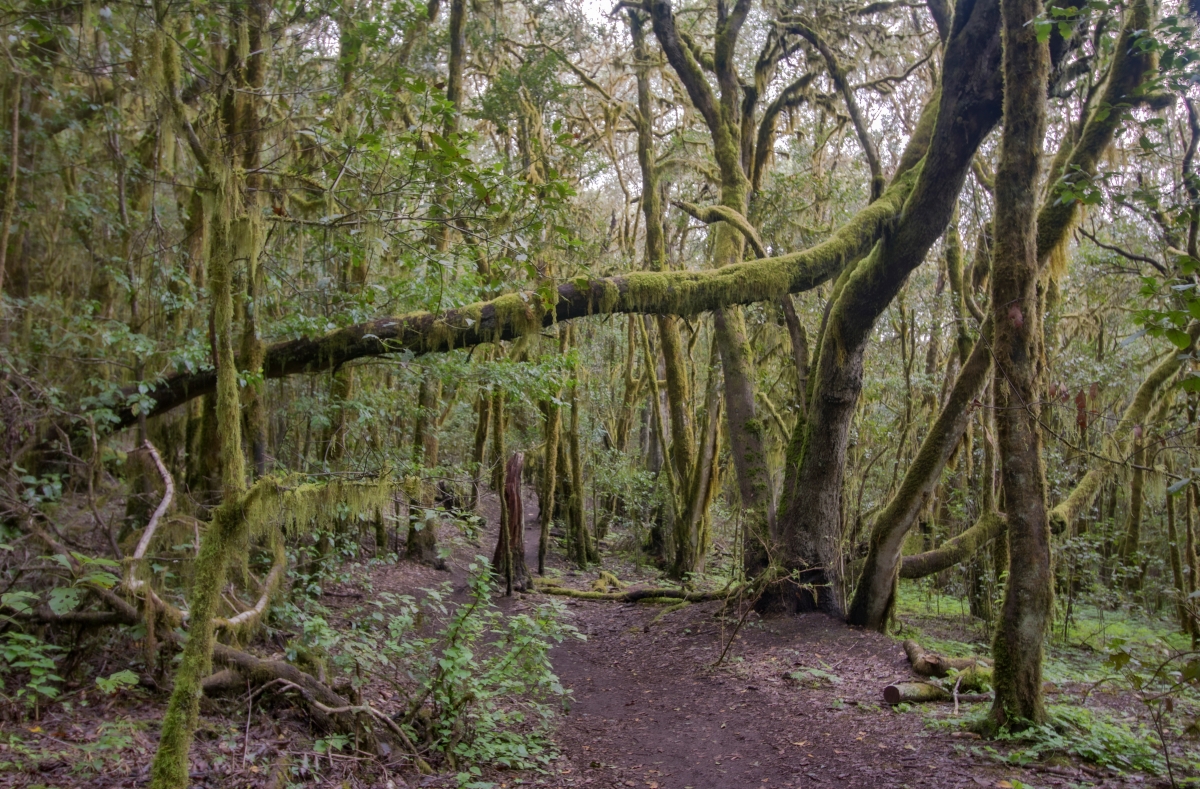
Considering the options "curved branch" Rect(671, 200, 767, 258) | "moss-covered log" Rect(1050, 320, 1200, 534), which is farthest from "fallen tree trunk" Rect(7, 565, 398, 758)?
"moss-covered log" Rect(1050, 320, 1200, 534)

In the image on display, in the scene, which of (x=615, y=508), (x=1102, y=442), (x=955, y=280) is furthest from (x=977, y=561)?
(x=615, y=508)

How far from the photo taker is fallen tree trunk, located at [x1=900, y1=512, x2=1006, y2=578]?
8.70m

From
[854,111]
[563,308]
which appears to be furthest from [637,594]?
[854,111]

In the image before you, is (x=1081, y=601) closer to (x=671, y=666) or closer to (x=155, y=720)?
(x=671, y=666)

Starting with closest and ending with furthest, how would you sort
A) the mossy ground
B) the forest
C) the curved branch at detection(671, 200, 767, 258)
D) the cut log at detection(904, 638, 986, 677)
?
the mossy ground, the forest, the cut log at detection(904, 638, 986, 677), the curved branch at detection(671, 200, 767, 258)

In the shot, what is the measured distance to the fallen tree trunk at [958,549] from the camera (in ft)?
28.6

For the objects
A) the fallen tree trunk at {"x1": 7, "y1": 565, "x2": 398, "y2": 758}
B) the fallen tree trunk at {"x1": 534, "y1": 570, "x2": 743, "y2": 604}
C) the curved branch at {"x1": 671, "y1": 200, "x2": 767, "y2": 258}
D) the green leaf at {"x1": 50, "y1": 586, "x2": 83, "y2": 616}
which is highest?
the curved branch at {"x1": 671, "y1": 200, "x2": 767, "y2": 258}

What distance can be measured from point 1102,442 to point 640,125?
30.0ft

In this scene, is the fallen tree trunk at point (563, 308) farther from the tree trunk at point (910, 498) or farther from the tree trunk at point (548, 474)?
the tree trunk at point (548, 474)

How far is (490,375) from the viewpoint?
9391 millimetres

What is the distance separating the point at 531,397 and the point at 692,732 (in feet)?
22.5

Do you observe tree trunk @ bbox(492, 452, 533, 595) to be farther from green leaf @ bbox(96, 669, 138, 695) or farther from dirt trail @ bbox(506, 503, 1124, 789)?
green leaf @ bbox(96, 669, 138, 695)

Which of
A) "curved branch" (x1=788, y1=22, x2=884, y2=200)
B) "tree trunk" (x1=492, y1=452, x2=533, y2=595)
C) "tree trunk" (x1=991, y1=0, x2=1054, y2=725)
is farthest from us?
"tree trunk" (x1=492, y1=452, x2=533, y2=595)

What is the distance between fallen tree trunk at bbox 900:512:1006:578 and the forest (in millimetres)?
51
